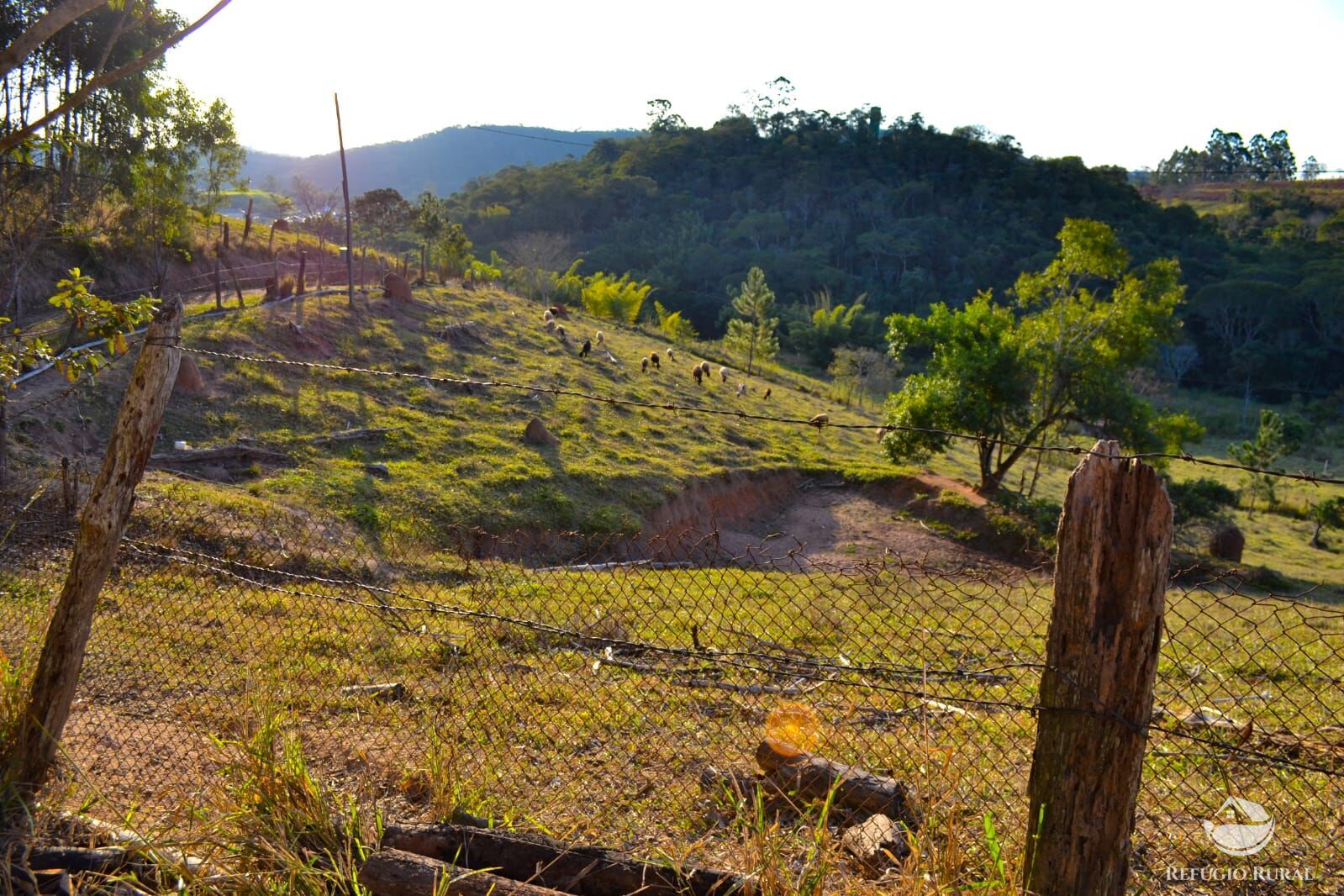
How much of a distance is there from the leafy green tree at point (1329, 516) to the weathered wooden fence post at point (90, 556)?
30138 millimetres

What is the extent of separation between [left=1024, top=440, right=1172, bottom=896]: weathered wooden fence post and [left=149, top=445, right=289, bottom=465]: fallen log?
1348 centimetres

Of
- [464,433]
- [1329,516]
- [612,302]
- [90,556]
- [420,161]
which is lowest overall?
[1329,516]

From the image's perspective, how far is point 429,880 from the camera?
8.98 ft

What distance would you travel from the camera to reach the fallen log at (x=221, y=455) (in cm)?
1327

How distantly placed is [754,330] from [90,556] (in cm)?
3657

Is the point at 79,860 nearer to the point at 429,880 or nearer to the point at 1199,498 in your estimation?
the point at 429,880

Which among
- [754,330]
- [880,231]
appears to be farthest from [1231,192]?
[754,330]

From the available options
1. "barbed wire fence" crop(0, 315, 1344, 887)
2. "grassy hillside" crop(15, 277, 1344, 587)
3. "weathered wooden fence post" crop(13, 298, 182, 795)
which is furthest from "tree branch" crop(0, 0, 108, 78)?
"grassy hillside" crop(15, 277, 1344, 587)

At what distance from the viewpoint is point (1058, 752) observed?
240 cm

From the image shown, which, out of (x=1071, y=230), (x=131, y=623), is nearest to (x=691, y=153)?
(x=1071, y=230)

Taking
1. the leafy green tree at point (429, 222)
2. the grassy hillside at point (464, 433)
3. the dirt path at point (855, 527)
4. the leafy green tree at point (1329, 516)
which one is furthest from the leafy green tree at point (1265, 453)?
the leafy green tree at point (429, 222)

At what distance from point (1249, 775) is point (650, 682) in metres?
3.43

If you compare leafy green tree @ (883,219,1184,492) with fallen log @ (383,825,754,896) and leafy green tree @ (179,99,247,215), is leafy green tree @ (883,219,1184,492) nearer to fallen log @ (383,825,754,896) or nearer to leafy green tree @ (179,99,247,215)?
fallen log @ (383,825,754,896)

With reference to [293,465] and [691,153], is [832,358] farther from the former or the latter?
[691,153]
